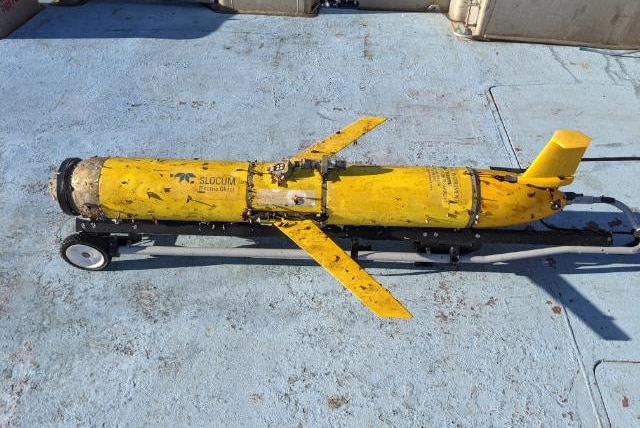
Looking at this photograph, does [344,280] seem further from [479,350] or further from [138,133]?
[138,133]

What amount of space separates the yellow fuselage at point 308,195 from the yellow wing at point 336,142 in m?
0.63

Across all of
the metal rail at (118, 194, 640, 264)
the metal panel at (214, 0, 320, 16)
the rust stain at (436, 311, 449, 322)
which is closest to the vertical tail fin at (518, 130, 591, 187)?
the metal rail at (118, 194, 640, 264)

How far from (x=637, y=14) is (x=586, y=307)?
7.76 meters

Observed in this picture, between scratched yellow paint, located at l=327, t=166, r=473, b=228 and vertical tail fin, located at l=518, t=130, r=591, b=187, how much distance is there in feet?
2.52

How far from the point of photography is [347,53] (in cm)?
1012

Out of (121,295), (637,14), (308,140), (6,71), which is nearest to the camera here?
(121,295)

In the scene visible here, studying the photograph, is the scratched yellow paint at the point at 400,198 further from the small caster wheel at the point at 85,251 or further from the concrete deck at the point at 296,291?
the small caster wheel at the point at 85,251

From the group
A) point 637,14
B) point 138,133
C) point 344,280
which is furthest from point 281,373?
point 637,14

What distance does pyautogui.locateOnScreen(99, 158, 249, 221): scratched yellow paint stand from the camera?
208 inches

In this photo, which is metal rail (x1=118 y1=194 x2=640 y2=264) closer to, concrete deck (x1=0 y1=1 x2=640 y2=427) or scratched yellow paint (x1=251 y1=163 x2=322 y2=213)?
concrete deck (x1=0 y1=1 x2=640 y2=427)

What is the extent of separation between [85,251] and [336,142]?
358 cm

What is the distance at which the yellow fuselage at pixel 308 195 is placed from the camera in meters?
5.29

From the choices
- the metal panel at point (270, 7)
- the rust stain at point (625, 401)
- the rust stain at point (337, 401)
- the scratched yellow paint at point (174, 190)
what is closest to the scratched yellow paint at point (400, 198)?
the scratched yellow paint at point (174, 190)

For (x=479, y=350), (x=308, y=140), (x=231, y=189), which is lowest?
(x=479, y=350)
